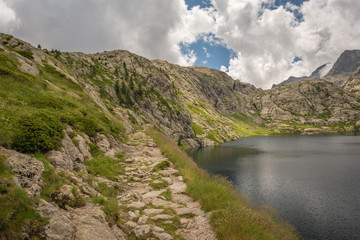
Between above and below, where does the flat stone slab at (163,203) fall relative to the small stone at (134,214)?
above

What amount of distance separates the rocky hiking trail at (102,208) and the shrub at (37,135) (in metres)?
0.71

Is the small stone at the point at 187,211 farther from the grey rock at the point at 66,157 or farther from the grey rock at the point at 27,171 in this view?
the grey rock at the point at 66,157

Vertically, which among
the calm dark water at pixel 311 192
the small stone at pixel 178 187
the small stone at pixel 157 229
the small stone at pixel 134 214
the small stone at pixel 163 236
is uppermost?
the small stone at pixel 178 187

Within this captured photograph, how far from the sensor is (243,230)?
7609mm

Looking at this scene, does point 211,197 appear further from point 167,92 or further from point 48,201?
point 167,92

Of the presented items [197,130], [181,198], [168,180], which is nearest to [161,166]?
[168,180]

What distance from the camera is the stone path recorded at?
8523 mm

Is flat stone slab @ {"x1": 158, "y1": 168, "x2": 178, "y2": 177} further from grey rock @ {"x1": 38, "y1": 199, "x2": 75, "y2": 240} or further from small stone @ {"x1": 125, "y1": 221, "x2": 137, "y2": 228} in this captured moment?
grey rock @ {"x1": 38, "y1": 199, "x2": 75, "y2": 240}

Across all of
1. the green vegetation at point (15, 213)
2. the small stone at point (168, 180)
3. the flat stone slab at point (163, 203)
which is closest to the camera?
the green vegetation at point (15, 213)

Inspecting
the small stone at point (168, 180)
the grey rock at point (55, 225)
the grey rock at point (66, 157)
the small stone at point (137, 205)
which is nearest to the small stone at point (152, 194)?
the small stone at point (137, 205)

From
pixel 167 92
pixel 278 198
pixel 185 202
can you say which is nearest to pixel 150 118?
pixel 167 92

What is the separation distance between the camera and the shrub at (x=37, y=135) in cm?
1088

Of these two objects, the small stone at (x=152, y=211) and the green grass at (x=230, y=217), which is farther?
the small stone at (x=152, y=211)

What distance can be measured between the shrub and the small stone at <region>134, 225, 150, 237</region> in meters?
8.11
